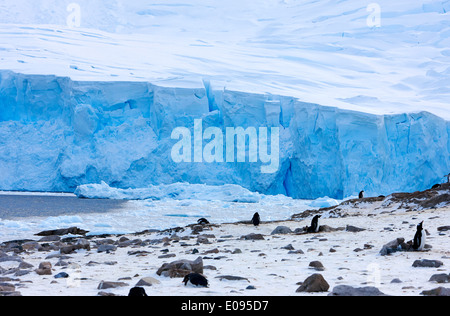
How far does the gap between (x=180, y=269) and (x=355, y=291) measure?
1.30 metres

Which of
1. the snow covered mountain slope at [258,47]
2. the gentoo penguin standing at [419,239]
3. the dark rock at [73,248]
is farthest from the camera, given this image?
the snow covered mountain slope at [258,47]

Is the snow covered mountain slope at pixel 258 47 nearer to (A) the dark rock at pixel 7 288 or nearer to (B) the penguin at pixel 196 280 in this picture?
(B) the penguin at pixel 196 280

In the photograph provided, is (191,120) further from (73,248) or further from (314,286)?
(314,286)

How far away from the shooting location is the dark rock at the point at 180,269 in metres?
3.52

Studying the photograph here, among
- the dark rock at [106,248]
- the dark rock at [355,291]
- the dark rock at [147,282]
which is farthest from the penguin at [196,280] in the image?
the dark rock at [106,248]

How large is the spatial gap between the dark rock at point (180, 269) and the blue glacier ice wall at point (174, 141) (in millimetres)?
16171

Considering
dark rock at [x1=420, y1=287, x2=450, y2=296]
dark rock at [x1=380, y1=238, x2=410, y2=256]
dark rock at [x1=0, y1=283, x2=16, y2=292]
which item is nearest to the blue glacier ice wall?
dark rock at [x1=380, y1=238, x2=410, y2=256]

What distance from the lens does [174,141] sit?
20562 millimetres

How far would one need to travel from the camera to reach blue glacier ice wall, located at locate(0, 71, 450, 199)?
765 inches

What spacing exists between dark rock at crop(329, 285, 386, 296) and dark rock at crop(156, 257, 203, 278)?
111 cm

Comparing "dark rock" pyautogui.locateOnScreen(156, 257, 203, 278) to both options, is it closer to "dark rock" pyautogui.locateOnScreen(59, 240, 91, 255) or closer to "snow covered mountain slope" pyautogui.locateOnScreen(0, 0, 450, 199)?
"dark rock" pyautogui.locateOnScreen(59, 240, 91, 255)

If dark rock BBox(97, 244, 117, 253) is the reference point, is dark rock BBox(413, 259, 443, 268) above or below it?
above

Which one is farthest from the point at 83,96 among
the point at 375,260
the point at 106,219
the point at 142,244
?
the point at 375,260

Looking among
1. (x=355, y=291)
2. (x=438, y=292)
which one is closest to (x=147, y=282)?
(x=355, y=291)
